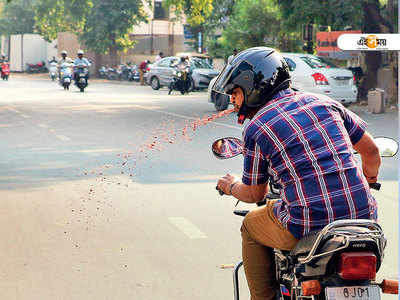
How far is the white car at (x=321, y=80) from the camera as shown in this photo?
19688 mm

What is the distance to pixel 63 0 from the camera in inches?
2201

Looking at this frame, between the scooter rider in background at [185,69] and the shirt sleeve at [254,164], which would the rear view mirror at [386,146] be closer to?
the shirt sleeve at [254,164]

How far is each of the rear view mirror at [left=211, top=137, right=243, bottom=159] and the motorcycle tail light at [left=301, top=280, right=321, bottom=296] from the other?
688 millimetres

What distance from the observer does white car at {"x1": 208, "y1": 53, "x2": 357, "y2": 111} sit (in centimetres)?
1969

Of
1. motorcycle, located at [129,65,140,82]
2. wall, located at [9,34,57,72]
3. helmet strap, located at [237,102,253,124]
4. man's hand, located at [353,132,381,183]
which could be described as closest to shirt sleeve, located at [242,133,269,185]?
helmet strap, located at [237,102,253,124]

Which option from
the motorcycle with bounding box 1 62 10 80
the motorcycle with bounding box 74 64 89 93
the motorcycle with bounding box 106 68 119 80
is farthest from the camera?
the motorcycle with bounding box 106 68 119 80

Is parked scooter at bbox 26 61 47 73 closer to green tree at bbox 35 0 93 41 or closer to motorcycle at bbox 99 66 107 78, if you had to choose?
green tree at bbox 35 0 93 41

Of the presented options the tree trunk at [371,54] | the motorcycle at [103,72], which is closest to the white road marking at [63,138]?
the tree trunk at [371,54]

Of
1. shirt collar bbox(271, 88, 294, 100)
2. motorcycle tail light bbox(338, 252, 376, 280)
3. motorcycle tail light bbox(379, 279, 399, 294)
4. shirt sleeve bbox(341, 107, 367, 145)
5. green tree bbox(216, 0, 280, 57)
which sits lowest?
motorcycle tail light bbox(379, 279, 399, 294)

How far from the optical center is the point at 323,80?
19.7m

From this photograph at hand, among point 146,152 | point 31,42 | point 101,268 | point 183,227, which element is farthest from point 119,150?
point 31,42

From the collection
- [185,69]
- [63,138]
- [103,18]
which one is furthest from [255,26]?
[63,138]

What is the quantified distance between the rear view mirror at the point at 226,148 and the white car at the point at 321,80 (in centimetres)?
1610

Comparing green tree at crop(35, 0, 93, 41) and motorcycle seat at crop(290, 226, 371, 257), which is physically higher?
green tree at crop(35, 0, 93, 41)
